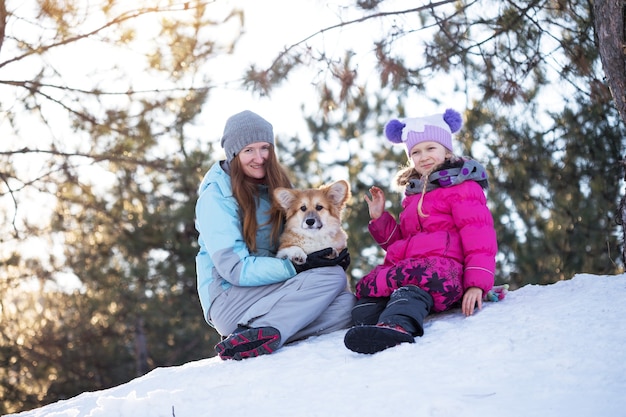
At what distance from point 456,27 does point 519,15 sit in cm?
55

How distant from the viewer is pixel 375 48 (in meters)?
6.02

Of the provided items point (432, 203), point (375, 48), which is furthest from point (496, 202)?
point (432, 203)

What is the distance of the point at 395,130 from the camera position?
450 centimetres

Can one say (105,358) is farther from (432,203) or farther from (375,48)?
(432,203)

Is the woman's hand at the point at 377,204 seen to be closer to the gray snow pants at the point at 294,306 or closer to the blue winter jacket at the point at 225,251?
the gray snow pants at the point at 294,306

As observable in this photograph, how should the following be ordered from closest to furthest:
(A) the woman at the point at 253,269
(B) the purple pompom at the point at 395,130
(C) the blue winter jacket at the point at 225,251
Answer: (A) the woman at the point at 253,269, (C) the blue winter jacket at the point at 225,251, (B) the purple pompom at the point at 395,130

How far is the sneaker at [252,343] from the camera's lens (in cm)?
389

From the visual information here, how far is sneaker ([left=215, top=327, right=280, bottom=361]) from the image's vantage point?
3.89 m

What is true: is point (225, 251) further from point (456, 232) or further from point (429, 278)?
point (456, 232)

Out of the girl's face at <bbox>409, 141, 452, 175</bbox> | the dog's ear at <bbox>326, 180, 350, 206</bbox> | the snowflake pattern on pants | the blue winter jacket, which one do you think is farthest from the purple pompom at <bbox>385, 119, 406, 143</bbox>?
the blue winter jacket

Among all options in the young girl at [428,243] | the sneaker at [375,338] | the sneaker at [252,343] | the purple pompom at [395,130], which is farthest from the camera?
the purple pompom at [395,130]

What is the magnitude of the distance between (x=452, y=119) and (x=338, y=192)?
96cm

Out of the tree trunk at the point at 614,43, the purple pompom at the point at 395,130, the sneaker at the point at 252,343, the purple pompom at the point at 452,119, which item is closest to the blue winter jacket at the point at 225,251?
the sneaker at the point at 252,343

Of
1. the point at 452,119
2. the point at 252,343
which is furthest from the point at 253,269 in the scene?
the point at 452,119
